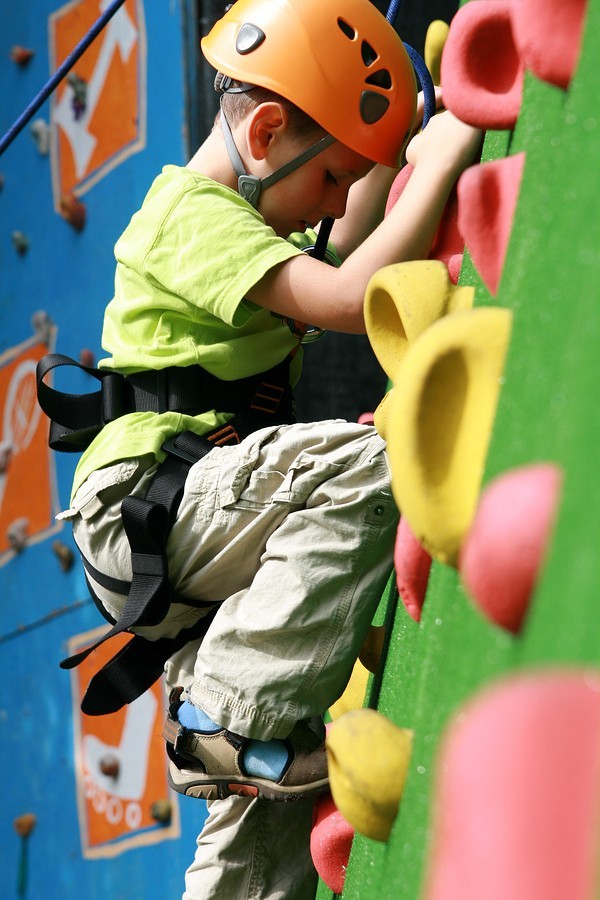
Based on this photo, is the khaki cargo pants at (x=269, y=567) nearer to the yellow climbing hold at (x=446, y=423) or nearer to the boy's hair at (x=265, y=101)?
the boy's hair at (x=265, y=101)

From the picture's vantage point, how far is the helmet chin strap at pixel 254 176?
4.02 ft

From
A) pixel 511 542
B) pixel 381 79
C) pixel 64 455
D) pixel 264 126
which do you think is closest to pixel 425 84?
pixel 381 79

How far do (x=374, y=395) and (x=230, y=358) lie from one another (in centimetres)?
71

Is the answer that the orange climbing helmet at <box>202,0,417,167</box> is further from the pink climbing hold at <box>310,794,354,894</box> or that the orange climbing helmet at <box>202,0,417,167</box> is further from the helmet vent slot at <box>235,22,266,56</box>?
the pink climbing hold at <box>310,794,354,894</box>

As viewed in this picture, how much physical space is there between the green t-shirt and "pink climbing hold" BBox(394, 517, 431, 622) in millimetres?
434

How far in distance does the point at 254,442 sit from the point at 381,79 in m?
0.38

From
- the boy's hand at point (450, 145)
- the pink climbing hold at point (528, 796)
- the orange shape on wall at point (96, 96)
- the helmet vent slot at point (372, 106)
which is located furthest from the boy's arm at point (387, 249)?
the orange shape on wall at point (96, 96)

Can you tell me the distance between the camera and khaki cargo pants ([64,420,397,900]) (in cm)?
106

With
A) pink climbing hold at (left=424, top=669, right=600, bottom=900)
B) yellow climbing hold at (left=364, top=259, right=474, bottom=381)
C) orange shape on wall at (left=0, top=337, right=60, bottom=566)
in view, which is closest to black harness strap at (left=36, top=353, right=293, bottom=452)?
yellow climbing hold at (left=364, top=259, right=474, bottom=381)

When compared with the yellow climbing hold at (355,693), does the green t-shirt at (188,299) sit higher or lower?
higher

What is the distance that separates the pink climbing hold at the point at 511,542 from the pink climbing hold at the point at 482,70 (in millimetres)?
431

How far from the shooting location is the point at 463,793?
29 centimetres

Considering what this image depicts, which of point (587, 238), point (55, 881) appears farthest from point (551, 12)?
point (55, 881)

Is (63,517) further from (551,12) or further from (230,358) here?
(551,12)
